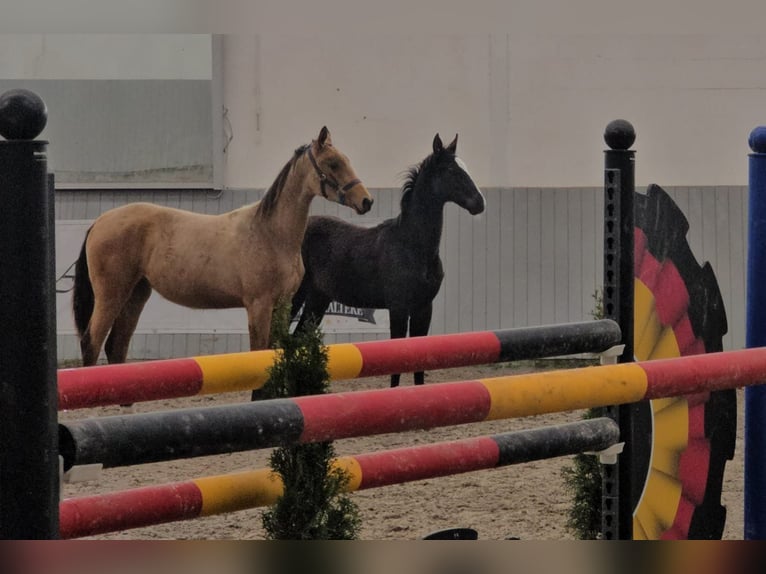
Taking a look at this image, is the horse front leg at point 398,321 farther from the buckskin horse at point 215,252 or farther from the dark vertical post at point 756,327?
the dark vertical post at point 756,327

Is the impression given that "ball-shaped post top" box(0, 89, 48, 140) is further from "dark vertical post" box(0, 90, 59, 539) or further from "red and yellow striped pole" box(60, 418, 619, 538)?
"red and yellow striped pole" box(60, 418, 619, 538)

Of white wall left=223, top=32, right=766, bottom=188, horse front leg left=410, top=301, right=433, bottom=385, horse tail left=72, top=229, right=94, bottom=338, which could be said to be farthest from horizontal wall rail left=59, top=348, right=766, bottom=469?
white wall left=223, top=32, right=766, bottom=188

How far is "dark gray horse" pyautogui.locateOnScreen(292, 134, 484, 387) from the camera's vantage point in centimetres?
548

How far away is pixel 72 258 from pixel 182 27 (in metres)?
1.28

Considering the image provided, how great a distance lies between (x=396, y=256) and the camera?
554cm

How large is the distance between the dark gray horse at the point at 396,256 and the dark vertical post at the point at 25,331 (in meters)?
4.61

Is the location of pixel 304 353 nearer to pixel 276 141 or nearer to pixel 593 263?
pixel 276 141

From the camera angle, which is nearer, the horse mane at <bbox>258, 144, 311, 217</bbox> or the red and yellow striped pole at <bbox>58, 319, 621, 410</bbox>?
the red and yellow striped pole at <bbox>58, 319, 621, 410</bbox>

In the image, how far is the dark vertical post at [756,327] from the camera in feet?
6.27

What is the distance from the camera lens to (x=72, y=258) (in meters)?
5.74

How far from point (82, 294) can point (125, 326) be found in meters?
0.25

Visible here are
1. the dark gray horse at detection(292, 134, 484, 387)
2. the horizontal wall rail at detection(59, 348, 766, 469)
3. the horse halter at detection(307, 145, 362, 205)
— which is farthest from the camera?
the dark gray horse at detection(292, 134, 484, 387)

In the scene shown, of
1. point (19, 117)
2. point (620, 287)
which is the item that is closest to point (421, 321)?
point (620, 287)

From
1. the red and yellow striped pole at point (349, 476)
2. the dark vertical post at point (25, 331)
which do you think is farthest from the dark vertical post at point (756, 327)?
the dark vertical post at point (25, 331)
